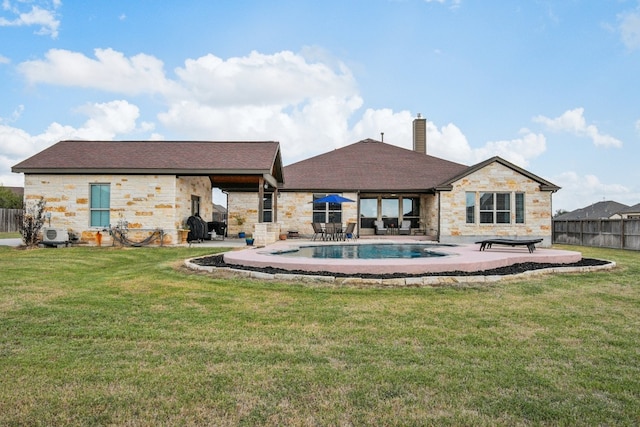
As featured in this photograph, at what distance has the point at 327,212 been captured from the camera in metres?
22.6

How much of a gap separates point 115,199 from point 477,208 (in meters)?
16.3

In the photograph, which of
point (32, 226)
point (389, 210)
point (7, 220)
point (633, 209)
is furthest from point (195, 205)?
point (633, 209)

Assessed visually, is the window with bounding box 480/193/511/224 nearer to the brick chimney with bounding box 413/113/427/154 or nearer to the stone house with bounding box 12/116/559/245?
the stone house with bounding box 12/116/559/245

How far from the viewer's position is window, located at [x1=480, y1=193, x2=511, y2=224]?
20344 mm

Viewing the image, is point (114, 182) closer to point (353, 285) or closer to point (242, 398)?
point (353, 285)

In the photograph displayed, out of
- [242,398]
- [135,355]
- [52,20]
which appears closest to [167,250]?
[52,20]

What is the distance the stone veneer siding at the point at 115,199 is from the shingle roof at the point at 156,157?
0.44 meters

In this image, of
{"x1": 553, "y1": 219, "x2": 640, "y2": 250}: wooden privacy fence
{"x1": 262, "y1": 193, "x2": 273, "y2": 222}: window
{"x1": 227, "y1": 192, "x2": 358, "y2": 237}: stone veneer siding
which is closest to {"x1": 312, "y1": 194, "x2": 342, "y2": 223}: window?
{"x1": 227, "y1": 192, "x2": 358, "y2": 237}: stone veneer siding

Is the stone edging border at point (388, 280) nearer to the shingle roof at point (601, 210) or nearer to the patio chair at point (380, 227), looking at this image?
the patio chair at point (380, 227)

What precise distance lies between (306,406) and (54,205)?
1780 cm

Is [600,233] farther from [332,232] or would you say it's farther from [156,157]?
[156,157]

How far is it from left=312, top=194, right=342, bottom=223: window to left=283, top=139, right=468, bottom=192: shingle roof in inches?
40.0

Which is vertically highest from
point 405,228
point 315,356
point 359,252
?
point 405,228

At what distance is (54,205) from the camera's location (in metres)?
17.3
